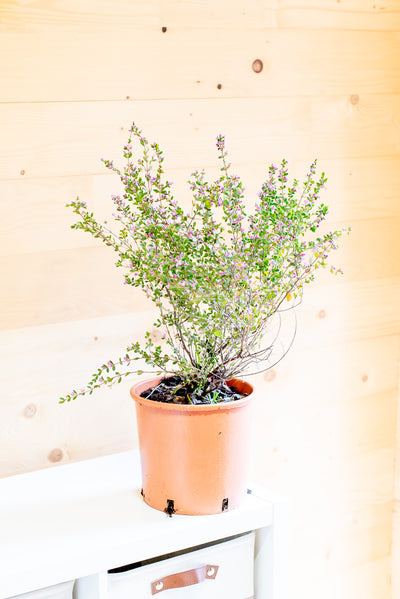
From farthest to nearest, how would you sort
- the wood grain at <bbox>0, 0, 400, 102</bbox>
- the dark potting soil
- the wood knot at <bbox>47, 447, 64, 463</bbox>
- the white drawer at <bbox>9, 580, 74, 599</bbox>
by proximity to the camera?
the wood knot at <bbox>47, 447, 64, 463</bbox>
the wood grain at <bbox>0, 0, 400, 102</bbox>
the dark potting soil
the white drawer at <bbox>9, 580, 74, 599</bbox>

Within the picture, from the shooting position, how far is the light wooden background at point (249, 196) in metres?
1.34

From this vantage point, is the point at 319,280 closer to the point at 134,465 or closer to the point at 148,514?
the point at 134,465

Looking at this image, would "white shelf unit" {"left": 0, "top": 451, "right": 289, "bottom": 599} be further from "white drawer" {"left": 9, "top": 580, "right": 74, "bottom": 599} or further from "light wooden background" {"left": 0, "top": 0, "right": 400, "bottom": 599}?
"light wooden background" {"left": 0, "top": 0, "right": 400, "bottom": 599}

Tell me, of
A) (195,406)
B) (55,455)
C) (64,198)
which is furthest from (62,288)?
(195,406)

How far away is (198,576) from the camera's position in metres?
1.14

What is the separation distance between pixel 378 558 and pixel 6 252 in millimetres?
1272

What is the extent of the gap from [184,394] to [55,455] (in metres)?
0.39

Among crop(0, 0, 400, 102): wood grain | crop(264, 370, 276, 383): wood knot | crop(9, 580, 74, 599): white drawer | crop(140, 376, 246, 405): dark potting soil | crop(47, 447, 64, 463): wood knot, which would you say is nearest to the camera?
crop(9, 580, 74, 599): white drawer

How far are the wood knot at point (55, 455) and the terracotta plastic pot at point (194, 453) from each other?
319 millimetres

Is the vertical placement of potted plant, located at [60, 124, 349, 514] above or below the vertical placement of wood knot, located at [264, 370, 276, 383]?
above

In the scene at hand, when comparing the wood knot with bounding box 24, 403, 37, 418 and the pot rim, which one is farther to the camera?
the wood knot with bounding box 24, 403, 37, 418

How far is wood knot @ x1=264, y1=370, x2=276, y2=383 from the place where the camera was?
1.63 m

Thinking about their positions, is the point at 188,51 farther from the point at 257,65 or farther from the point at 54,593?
the point at 54,593

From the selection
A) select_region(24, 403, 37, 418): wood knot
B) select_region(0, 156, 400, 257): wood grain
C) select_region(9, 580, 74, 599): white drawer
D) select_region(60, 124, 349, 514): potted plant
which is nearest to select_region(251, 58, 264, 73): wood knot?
select_region(0, 156, 400, 257): wood grain
